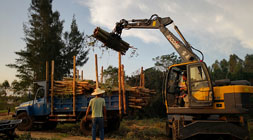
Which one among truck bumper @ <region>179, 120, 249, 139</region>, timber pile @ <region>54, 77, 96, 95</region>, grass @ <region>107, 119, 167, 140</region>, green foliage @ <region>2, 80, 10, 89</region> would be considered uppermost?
green foliage @ <region>2, 80, 10, 89</region>

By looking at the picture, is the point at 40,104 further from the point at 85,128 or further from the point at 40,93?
the point at 85,128

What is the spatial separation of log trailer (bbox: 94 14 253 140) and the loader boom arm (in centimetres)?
4

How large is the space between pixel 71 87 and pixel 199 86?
6389mm

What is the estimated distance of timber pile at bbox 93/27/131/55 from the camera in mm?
8207

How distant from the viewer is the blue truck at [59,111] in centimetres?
903

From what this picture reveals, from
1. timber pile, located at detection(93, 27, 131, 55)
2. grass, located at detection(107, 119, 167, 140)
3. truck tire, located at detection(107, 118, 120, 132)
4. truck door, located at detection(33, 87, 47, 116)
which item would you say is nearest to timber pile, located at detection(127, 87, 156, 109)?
truck tire, located at detection(107, 118, 120, 132)

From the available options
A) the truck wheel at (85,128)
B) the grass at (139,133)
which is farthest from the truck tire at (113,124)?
the truck wheel at (85,128)

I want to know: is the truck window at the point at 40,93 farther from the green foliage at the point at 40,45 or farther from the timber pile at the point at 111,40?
the green foliage at the point at 40,45

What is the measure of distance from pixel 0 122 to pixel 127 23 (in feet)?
20.5

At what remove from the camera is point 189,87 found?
6.06m

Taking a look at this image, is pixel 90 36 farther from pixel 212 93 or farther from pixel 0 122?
pixel 212 93

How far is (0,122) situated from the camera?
5.98 meters

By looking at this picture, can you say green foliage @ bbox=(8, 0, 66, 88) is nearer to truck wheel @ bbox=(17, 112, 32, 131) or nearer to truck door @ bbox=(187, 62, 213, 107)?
truck wheel @ bbox=(17, 112, 32, 131)

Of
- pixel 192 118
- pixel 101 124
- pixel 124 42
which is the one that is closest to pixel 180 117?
pixel 192 118
